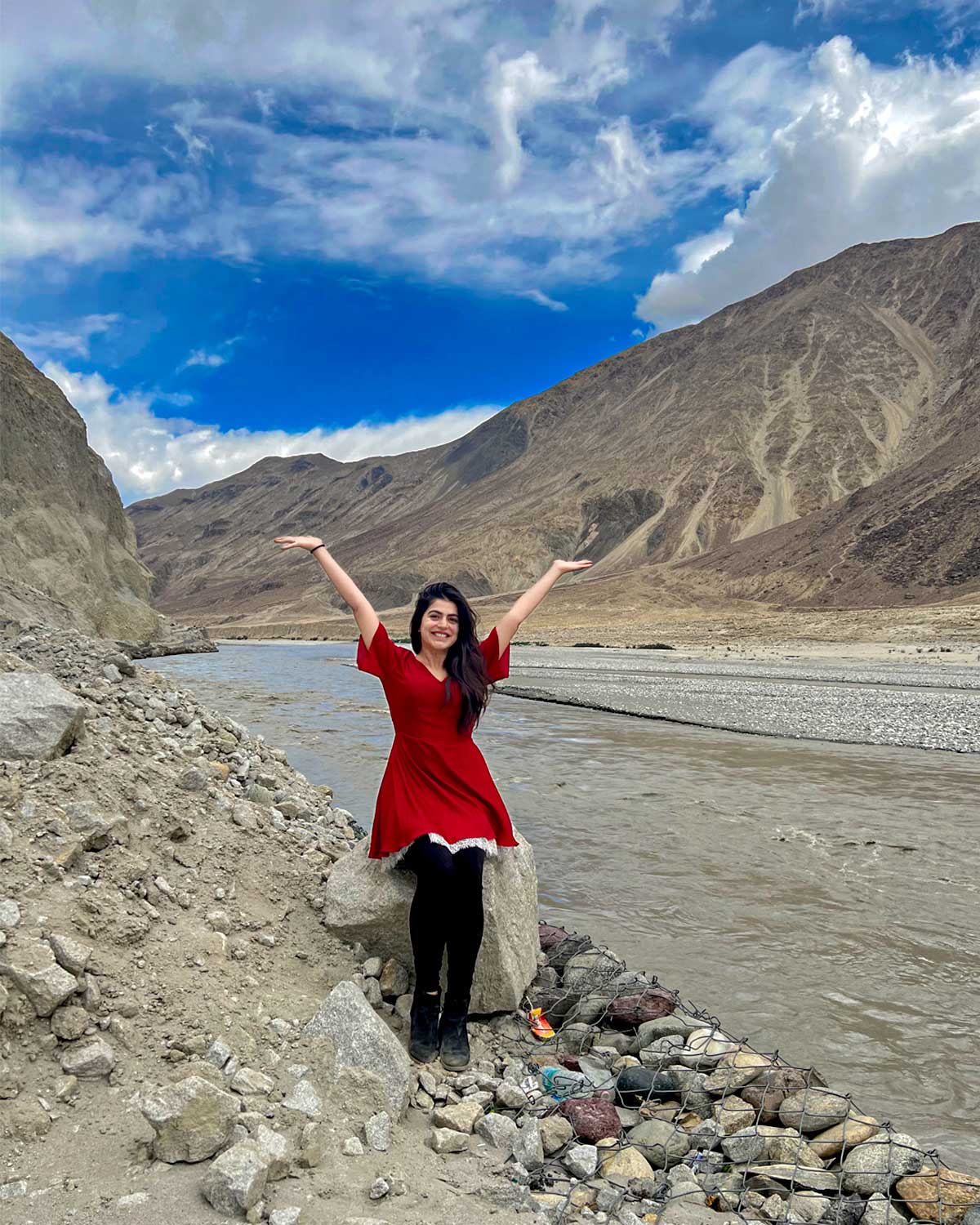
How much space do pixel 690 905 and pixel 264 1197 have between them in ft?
14.5

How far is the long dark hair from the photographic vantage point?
402 centimetres

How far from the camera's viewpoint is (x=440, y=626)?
411 centimetres

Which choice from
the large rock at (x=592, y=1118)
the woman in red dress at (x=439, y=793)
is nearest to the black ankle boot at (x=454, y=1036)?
the woman in red dress at (x=439, y=793)

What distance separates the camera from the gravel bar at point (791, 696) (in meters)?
15.9

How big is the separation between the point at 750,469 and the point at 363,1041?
384 feet

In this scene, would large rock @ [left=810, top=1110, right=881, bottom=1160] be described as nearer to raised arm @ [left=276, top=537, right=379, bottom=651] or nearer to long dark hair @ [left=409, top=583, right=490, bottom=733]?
long dark hair @ [left=409, top=583, right=490, bottom=733]

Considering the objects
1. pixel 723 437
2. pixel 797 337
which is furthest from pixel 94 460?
pixel 797 337

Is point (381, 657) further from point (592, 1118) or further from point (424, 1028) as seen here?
point (592, 1118)

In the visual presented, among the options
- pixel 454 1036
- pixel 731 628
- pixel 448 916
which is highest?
pixel 731 628

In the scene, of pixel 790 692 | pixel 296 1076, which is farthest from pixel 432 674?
pixel 790 692

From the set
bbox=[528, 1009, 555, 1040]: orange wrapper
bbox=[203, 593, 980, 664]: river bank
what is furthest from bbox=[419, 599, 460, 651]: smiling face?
bbox=[203, 593, 980, 664]: river bank

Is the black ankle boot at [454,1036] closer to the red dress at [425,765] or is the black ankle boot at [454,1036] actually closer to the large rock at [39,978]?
the red dress at [425,765]

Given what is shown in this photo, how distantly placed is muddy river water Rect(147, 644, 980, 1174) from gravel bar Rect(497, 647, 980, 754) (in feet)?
6.00

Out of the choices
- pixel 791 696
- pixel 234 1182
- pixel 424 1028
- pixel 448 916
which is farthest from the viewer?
pixel 791 696
